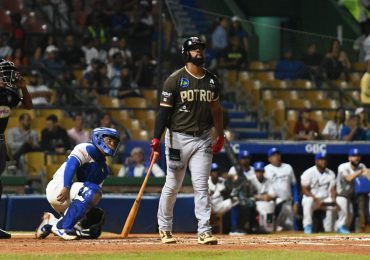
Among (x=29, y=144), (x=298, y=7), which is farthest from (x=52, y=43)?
(x=298, y=7)

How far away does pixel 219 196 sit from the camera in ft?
61.0

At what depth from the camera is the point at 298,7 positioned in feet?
94.6

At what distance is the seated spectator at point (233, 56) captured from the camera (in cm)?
2394

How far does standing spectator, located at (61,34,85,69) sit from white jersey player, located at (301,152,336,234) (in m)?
5.57

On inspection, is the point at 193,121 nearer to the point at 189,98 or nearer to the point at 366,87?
the point at 189,98

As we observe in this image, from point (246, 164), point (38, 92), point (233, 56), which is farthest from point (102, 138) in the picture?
point (233, 56)

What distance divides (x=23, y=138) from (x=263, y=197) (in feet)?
12.4

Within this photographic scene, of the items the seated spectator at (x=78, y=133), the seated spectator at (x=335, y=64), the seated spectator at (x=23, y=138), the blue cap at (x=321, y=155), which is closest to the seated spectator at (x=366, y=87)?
the blue cap at (x=321, y=155)

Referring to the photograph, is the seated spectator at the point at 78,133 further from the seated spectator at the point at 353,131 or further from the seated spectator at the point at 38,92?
the seated spectator at the point at 353,131

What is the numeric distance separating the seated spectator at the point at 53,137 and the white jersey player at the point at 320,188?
3.68 meters

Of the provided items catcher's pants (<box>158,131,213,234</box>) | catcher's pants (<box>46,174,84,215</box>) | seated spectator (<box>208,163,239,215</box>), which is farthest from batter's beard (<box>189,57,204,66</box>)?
seated spectator (<box>208,163,239,215</box>)

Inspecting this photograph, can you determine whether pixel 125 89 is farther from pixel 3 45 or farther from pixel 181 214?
pixel 181 214

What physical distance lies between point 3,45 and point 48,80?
4.64 ft

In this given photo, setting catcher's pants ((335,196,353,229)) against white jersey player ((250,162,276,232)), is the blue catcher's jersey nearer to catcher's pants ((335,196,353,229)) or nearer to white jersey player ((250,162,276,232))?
white jersey player ((250,162,276,232))
